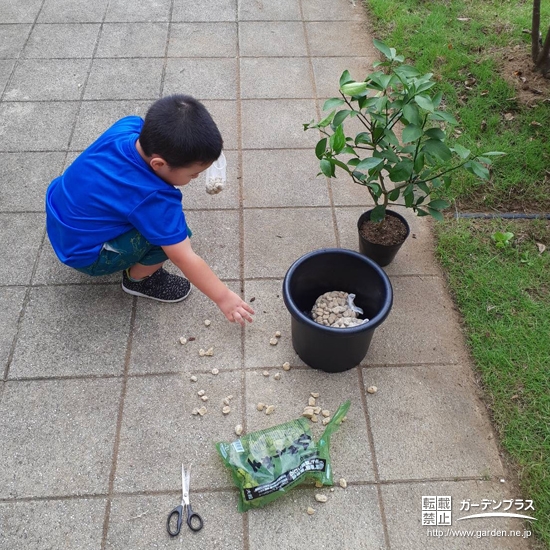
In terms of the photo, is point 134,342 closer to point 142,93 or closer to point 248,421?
point 248,421

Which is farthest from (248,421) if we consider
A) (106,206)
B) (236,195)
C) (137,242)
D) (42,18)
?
(42,18)

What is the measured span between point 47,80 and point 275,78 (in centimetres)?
177

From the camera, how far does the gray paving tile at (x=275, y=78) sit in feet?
13.0

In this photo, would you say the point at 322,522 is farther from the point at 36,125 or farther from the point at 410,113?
the point at 36,125

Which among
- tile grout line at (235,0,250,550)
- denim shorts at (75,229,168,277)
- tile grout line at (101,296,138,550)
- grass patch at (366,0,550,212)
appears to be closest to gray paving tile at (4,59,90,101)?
tile grout line at (235,0,250,550)

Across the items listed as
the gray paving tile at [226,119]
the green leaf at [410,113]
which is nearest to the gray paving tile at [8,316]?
the gray paving tile at [226,119]

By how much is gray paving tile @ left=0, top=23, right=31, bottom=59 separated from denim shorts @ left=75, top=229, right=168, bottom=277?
2.82m

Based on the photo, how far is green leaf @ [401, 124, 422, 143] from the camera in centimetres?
211

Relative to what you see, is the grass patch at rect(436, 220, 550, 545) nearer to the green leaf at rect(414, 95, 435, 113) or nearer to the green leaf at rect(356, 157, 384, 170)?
the green leaf at rect(356, 157, 384, 170)

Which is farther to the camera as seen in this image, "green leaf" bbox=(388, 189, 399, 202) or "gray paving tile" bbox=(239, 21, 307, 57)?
"gray paving tile" bbox=(239, 21, 307, 57)

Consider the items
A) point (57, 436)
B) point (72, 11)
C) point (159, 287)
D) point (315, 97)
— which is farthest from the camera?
point (72, 11)

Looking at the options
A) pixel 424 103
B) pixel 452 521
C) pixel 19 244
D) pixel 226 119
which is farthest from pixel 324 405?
pixel 226 119

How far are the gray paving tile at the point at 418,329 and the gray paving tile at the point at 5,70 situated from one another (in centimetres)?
332

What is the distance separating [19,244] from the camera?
2.91 metres
